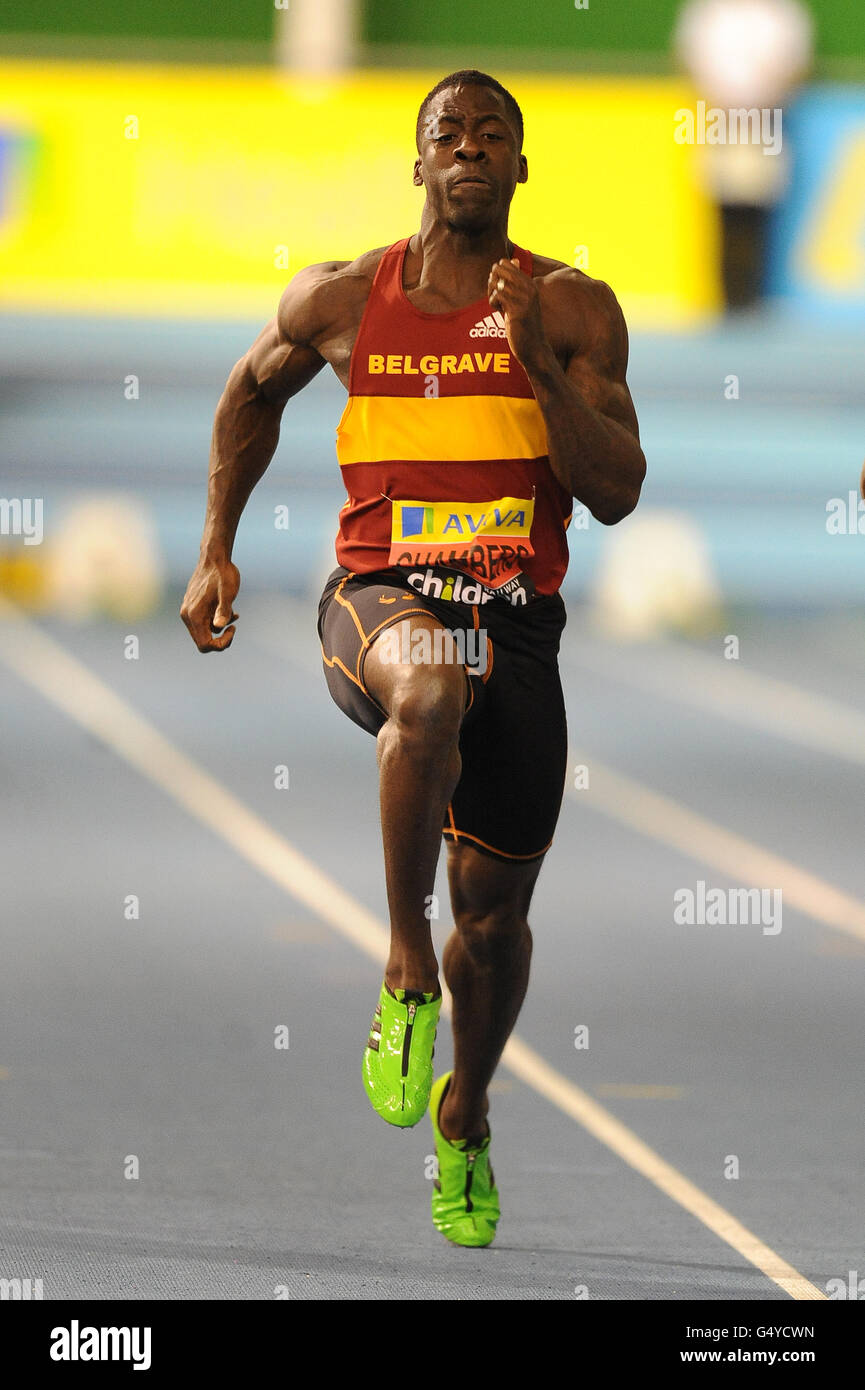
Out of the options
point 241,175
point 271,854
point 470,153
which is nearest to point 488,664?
point 470,153

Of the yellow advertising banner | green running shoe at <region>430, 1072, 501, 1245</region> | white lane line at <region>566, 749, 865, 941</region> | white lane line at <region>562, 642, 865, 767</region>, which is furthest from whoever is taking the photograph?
the yellow advertising banner

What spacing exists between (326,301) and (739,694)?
10.8 m

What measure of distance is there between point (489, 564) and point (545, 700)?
32 cm

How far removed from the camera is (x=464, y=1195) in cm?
479

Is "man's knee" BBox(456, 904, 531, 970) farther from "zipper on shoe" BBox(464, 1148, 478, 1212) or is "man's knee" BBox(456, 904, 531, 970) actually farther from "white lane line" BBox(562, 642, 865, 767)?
"white lane line" BBox(562, 642, 865, 767)

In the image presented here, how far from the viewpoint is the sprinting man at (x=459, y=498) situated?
4.21 m

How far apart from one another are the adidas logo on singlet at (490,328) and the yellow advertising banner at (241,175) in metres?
14.7

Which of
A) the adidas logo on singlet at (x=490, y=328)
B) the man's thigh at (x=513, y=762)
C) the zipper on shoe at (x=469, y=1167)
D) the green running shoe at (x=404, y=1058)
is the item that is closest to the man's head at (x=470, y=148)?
the adidas logo on singlet at (x=490, y=328)

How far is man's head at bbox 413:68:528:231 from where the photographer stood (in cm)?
439

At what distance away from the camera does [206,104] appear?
19219mm

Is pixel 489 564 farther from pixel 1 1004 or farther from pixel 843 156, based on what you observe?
pixel 843 156

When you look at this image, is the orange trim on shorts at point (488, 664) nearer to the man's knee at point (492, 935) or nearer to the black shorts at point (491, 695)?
the black shorts at point (491, 695)

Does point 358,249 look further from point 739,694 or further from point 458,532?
point 458,532

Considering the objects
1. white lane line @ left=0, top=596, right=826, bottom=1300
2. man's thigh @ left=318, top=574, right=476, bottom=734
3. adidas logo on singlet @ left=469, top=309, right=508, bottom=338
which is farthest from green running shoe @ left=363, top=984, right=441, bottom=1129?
adidas logo on singlet @ left=469, top=309, right=508, bottom=338
